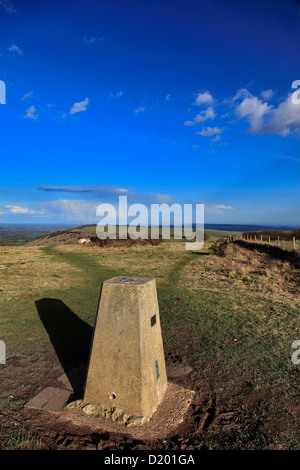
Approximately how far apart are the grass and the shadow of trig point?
2.72 ft

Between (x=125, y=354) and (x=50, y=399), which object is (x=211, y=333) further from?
(x=50, y=399)

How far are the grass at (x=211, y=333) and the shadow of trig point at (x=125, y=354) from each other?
0.83 meters

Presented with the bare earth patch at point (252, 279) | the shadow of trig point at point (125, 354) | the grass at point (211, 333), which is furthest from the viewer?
the bare earth patch at point (252, 279)

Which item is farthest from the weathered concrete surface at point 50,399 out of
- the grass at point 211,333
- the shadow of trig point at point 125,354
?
the shadow of trig point at point 125,354

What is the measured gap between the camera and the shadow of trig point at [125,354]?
3291 millimetres

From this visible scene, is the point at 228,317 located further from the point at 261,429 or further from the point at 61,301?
the point at 61,301

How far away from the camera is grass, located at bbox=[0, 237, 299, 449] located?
3467 mm

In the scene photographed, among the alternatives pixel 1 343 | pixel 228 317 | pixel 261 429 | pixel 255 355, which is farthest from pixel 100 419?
pixel 228 317

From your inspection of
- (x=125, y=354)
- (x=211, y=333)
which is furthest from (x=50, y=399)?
(x=211, y=333)

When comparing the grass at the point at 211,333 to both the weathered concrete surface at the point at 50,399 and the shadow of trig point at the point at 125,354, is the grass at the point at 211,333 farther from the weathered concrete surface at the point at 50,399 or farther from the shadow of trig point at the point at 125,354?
the shadow of trig point at the point at 125,354

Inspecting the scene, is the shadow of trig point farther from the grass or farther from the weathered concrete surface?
the grass

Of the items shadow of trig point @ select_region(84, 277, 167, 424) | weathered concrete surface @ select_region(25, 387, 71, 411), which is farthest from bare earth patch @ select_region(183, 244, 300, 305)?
weathered concrete surface @ select_region(25, 387, 71, 411)

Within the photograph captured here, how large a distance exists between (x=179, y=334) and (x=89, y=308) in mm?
3277

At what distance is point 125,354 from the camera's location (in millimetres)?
3330
